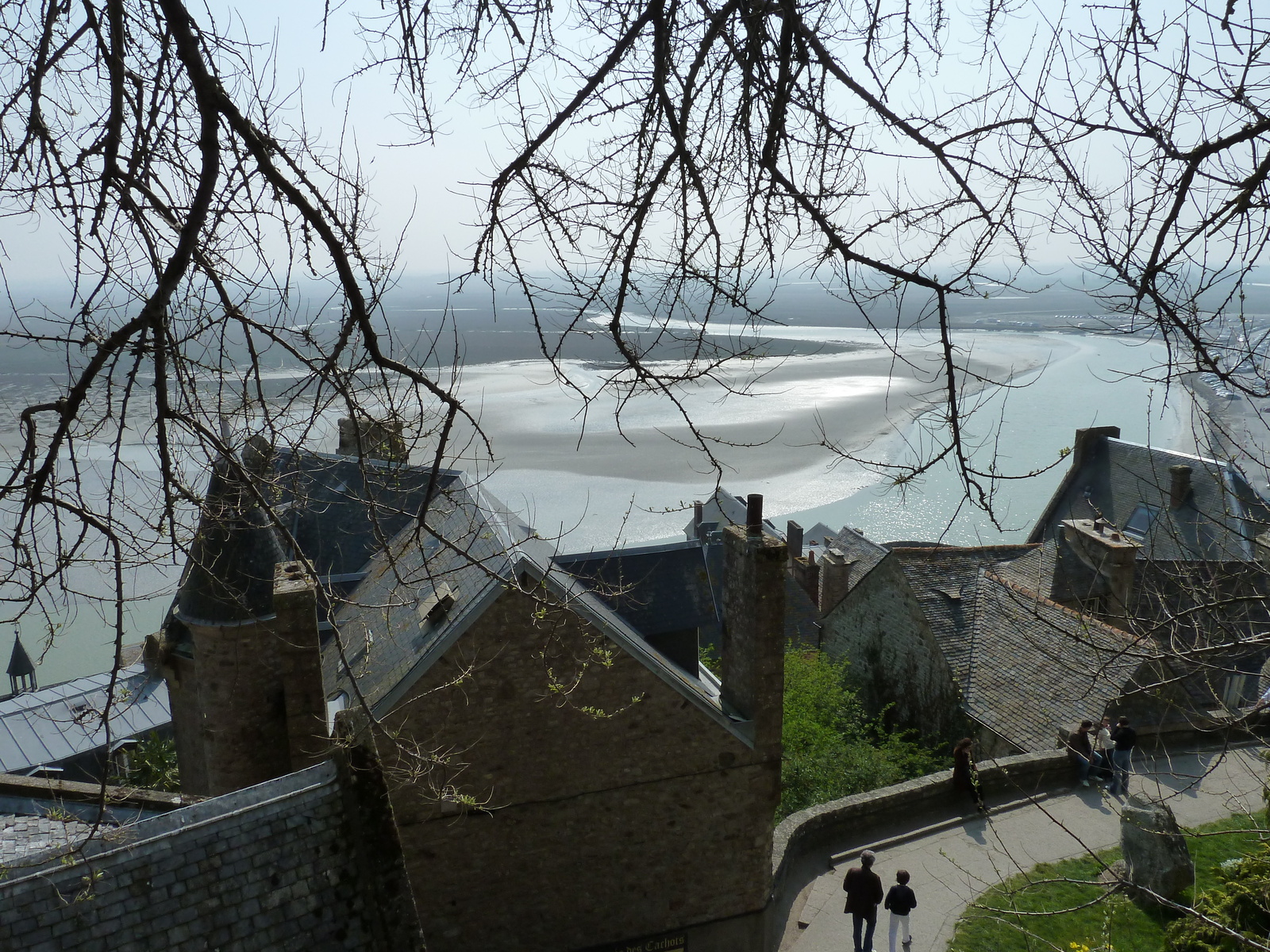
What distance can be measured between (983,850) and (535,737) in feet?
26.4

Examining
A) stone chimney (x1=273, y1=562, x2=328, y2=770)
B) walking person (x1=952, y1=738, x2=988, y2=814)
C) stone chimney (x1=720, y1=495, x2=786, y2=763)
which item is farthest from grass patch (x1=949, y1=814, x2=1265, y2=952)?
stone chimney (x1=273, y1=562, x2=328, y2=770)

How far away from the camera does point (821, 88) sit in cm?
383

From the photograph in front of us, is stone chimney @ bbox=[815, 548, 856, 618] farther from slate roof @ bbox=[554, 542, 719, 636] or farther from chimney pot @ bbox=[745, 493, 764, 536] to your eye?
chimney pot @ bbox=[745, 493, 764, 536]

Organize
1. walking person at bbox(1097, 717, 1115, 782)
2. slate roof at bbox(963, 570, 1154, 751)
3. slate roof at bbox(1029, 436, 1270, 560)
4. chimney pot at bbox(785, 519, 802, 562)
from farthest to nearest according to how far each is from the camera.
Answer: chimney pot at bbox(785, 519, 802, 562)
slate roof at bbox(1029, 436, 1270, 560)
slate roof at bbox(963, 570, 1154, 751)
walking person at bbox(1097, 717, 1115, 782)

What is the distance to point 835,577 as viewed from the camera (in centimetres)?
2619

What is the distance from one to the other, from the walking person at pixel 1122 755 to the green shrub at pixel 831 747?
3178 mm

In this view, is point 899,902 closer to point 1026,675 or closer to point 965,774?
point 965,774

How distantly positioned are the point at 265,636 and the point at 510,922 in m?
4.40

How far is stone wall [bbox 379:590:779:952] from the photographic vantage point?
33.2 ft

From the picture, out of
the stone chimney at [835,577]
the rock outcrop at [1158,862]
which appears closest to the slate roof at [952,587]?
the stone chimney at [835,577]

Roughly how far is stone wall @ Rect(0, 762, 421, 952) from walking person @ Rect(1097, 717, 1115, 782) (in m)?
13.1

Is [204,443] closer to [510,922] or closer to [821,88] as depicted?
[821,88]

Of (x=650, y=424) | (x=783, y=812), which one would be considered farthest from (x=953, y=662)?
(x=650, y=424)

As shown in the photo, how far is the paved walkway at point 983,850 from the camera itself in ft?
41.2
